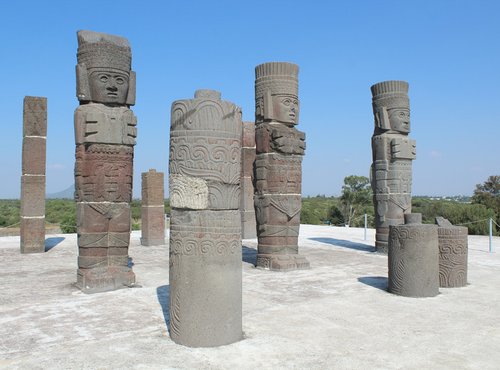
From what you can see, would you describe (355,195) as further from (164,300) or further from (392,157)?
(164,300)

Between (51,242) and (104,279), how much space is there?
8.29 metres

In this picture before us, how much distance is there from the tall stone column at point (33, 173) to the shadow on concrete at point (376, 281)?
29.1ft

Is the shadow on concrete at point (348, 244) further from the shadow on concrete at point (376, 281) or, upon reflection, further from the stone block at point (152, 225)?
the stone block at point (152, 225)

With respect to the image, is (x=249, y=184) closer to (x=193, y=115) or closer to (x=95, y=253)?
(x=95, y=253)

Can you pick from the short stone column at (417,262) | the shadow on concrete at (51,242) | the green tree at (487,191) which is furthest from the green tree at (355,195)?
the short stone column at (417,262)

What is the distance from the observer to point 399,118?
1243 cm

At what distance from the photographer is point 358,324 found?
5.67 metres

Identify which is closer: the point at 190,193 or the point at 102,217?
the point at 190,193

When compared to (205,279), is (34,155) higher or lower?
higher

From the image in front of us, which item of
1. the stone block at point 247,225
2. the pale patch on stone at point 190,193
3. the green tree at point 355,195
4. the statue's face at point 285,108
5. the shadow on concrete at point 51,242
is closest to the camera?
the pale patch on stone at point 190,193

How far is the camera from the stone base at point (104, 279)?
7555 mm

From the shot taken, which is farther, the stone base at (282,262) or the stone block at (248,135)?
the stone block at (248,135)

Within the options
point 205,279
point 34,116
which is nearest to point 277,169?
point 205,279

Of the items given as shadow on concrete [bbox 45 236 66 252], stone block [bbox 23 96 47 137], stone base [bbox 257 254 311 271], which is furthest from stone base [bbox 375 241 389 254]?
stone block [bbox 23 96 47 137]
